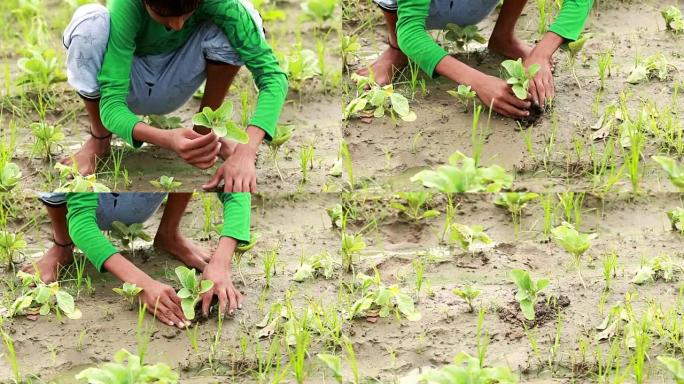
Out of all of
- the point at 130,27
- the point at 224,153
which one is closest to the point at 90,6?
the point at 130,27

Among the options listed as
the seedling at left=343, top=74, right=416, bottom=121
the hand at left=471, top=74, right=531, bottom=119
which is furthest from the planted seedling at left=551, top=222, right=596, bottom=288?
the seedling at left=343, top=74, right=416, bottom=121

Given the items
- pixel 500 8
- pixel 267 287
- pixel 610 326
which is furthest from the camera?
pixel 500 8

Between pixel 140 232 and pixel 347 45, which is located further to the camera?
pixel 347 45

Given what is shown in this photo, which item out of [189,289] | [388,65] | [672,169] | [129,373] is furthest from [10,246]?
[672,169]

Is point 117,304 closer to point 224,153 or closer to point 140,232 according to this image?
point 140,232

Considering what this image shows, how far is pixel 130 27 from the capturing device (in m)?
3.36

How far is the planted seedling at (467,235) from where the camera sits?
3572 millimetres

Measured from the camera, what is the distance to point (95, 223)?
3.48 m

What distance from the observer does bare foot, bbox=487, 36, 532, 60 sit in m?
3.76

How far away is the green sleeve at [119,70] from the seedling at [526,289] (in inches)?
46.4

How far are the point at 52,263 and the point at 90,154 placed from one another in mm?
358

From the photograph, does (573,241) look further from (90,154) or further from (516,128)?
(90,154)

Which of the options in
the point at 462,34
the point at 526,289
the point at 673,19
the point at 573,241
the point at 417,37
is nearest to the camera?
the point at 526,289

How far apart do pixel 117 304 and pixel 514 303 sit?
1181 mm
